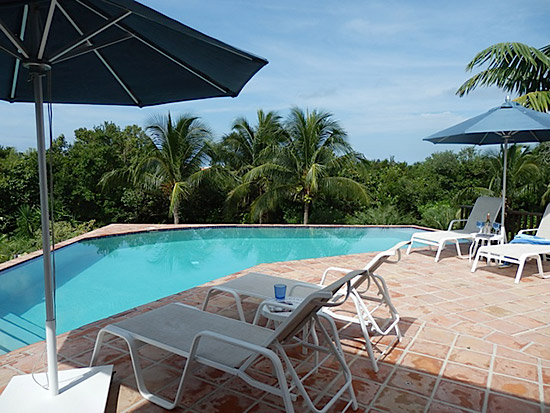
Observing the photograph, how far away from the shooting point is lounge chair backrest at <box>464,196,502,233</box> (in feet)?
23.9

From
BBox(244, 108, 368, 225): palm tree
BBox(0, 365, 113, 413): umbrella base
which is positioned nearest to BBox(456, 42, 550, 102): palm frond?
BBox(244, 108, 368, 225): palm tree

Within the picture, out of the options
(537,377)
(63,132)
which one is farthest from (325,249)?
(63,132)

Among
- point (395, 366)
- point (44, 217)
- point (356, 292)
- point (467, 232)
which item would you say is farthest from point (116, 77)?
point (467, 232)

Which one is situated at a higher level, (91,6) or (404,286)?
(91,6)

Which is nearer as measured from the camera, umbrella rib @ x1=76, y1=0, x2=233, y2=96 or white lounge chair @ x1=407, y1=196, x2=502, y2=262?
umbrella rib @ x1=76, y1=0, x2=233, y2=96

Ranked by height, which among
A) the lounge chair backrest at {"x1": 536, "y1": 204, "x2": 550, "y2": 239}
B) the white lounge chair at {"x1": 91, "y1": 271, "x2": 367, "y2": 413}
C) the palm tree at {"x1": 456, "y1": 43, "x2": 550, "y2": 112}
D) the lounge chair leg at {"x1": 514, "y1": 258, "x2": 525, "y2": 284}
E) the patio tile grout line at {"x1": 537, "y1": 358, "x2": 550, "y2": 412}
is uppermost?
the palm tree at {"x1": 456, "y1": 43, "x2": 550, "y2": 112}

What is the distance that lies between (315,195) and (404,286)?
977cm

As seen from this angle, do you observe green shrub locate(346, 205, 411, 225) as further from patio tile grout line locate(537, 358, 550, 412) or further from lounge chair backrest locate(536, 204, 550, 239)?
patio tile grout line locate(537, 358, 550, 412)

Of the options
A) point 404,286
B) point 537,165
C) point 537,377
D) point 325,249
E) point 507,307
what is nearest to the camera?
point 537,377

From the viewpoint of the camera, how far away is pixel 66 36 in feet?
8.82

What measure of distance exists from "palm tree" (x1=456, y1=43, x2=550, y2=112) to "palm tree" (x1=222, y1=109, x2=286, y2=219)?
6843 millimetres

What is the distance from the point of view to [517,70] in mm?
11453

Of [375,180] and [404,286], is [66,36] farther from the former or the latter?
[375,180]

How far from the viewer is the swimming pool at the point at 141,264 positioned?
5348 millimetres
